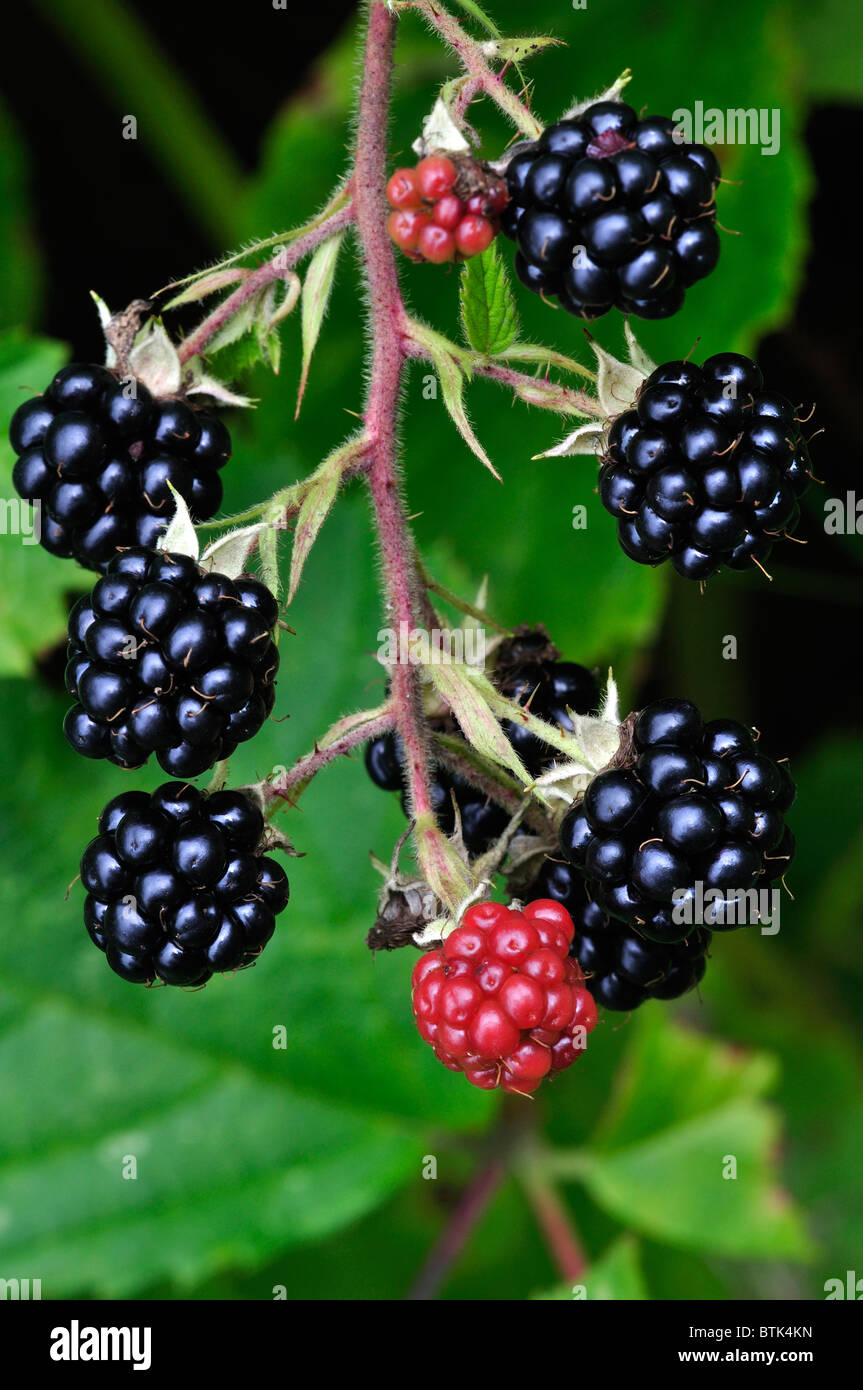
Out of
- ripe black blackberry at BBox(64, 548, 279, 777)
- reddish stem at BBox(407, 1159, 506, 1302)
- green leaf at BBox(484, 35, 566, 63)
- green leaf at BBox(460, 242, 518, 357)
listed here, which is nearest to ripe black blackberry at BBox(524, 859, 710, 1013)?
ripe black blackberry at BBox(64, 548, 279, 777)

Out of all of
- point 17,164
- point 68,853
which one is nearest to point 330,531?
point 68,853

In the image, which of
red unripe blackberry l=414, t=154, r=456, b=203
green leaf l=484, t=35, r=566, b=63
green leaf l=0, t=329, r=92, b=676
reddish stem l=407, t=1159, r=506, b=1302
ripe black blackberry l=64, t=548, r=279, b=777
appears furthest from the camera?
reddish stem l=407, t=1159, r=506, b=1302

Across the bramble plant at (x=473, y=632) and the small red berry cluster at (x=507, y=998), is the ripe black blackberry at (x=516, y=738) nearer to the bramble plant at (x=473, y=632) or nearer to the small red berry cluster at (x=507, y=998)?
the bramble plant at (x=473, y=632)

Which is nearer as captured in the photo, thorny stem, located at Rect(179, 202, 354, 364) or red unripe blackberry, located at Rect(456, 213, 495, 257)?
red unripe blackberry, located at Rect(456, 213, 495, 257)

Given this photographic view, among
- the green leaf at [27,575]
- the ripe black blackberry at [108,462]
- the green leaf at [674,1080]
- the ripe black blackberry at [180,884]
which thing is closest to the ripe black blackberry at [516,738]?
the ripe black blackberry at [180,884]

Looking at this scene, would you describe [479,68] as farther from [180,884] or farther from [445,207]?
[180,884]

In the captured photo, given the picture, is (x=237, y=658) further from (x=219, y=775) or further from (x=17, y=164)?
(x=17, y=164)

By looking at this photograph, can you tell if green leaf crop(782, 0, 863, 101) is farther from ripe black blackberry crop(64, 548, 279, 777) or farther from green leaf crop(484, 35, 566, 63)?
ripe black blackberry crop(64, 548, 279, 777)
